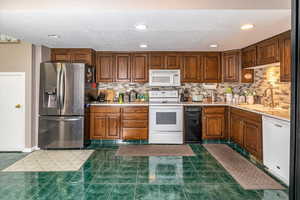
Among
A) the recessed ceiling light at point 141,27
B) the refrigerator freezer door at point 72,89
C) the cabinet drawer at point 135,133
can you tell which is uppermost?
the recessed ceiling light at point 141,27

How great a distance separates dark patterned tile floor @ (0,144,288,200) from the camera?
243cm

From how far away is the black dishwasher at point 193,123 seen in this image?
Result: 184 inches

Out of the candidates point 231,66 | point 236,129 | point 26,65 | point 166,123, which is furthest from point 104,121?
point 231,66

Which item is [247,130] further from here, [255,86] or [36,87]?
[36,87]

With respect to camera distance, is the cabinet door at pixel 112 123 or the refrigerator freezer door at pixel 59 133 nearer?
the refrigerator freezer door at pixel 59 133

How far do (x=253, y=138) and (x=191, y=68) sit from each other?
7.32 ft

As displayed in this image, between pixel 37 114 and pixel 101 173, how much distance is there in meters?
2.22

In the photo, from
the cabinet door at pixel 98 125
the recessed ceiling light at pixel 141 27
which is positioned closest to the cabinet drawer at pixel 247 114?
the recessed ceiling light at pixel 141 27

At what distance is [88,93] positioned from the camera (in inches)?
179

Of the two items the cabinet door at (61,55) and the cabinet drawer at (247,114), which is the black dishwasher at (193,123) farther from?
the cabinet door at (61,55)

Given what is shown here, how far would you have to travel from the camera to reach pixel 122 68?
5.04 metres

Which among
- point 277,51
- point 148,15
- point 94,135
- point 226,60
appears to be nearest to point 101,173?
point 94,135

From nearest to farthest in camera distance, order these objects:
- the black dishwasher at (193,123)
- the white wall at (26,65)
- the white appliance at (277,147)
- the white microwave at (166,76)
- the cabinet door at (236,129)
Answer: the white appliance at (277,147)
the cabinet door at (236,129)
the white wall at (26,65)
the black dishwasher at (193,123)
the white microwave at (166,76)

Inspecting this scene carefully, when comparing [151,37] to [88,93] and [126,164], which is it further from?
[126,164]
